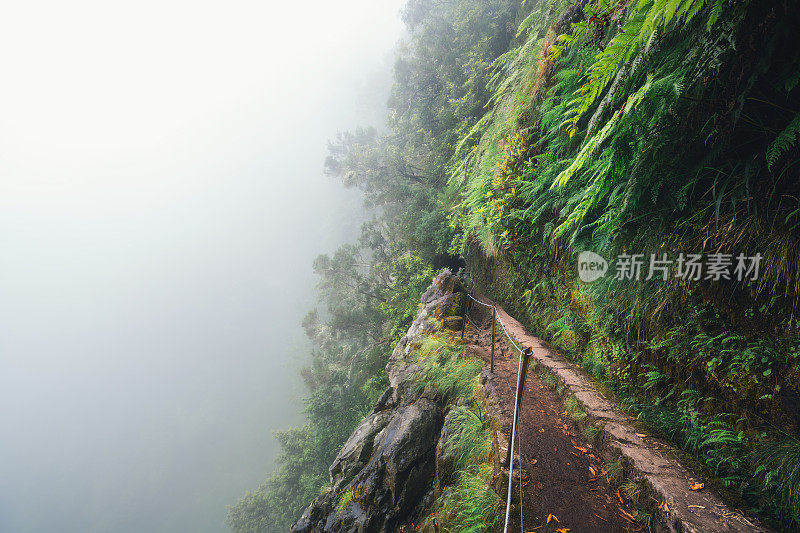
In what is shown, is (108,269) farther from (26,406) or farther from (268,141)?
(268,141)

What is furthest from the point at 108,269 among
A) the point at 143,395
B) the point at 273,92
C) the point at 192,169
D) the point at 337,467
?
the point at 337,467

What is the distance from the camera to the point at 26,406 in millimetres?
75250

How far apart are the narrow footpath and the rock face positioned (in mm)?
1297

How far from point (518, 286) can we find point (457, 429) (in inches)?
120

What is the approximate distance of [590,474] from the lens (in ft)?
8.00

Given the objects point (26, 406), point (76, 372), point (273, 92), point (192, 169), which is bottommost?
point (26, 406)

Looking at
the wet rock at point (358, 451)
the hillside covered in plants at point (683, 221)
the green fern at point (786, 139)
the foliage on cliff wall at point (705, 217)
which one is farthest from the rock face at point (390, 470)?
the green fern at point (786, 139)

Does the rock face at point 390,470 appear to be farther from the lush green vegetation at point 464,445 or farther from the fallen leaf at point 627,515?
the fallen leaf at point 627,515

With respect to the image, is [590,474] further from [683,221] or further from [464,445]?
[683,221]

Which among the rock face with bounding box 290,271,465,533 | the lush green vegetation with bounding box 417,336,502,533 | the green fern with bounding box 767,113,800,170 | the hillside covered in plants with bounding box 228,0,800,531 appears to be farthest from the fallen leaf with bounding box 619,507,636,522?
the green fern with bounding box 767,113,800,170

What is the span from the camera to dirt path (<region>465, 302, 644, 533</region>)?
6.84ft

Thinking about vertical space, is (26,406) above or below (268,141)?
below

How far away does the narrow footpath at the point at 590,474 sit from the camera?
1.87 m

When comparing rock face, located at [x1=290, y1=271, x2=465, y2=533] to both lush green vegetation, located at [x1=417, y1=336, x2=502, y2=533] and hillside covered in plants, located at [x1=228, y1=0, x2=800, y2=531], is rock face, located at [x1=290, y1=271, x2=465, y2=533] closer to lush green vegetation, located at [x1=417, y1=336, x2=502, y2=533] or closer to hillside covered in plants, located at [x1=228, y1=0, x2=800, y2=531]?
lush green vegetation, located at [x1=417, y1=336, x2=502, y2=533]
